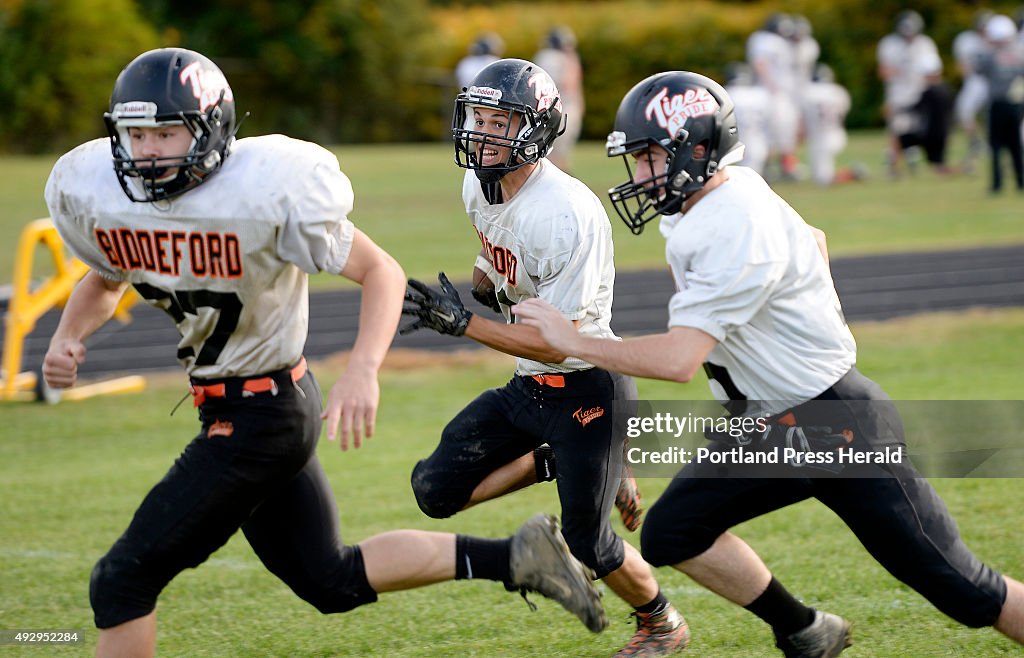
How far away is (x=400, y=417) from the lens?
7.56 m

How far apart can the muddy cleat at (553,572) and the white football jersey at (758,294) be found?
30.3 inches

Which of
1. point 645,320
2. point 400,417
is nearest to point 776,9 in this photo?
point 645,320

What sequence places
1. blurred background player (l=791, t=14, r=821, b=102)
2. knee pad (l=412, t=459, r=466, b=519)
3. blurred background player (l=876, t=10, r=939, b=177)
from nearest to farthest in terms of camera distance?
knee pad (l=412, t=459, r=466, b=519)
blurred background player (l=791, t=14, r=821, b=102)
blurred background player (l=876, t=10, r=939, b=177)

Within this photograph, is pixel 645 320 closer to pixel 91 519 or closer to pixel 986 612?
pixel 91 519

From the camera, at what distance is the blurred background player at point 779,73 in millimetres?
16719

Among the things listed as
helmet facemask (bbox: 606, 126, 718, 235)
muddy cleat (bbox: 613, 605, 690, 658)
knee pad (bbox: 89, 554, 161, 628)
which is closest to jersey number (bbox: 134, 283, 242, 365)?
knee pad (bbox: 89, 554, 161, 628)

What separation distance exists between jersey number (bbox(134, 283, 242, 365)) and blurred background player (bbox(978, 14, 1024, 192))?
13594mm

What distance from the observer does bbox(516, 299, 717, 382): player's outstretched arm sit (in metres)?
3.29

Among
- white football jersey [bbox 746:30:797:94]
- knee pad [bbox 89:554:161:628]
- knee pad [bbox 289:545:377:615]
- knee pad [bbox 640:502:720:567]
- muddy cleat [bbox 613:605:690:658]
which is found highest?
white football jersey [bbox 746:30:797:94]

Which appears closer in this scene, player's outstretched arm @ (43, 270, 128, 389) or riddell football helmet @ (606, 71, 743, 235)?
riddell football helmet @ (606, 71, 743, 235)

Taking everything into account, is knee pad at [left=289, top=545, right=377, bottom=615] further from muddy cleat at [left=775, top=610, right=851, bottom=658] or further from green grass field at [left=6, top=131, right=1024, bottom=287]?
green grass field at [left=6, top=131, right=1024, bottom=287]

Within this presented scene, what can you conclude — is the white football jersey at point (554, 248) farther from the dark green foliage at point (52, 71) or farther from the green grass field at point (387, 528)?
the dark green foliage at point (52, 71)

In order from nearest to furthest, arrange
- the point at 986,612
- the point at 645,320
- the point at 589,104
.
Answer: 1. the point at 986,612
2. the point at 645,320
3. the point at 589,104

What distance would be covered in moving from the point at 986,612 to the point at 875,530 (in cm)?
36
